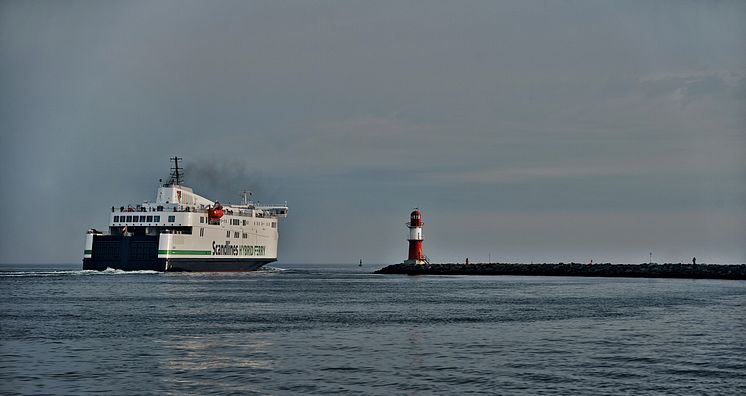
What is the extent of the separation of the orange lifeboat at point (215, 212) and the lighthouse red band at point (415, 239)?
97.6 feet

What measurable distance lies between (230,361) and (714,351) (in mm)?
19005

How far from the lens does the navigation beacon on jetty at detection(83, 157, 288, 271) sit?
115 metres

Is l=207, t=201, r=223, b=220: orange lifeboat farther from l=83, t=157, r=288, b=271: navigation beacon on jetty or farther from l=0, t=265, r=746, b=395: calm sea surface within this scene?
l=0, t=265, r=746, b=395: calm sea surface

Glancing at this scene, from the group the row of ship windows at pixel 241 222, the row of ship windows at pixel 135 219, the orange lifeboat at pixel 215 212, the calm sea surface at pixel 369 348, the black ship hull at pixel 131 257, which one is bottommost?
the calm sea surface at pixel 369 348

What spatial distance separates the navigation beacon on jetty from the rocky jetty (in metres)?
31.2

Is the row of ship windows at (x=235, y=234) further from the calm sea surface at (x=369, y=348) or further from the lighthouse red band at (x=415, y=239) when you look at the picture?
the calm sea surface at (x=369, y=348)

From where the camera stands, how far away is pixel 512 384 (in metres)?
24.4

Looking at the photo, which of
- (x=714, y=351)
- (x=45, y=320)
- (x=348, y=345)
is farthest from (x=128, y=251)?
(x=714, y=351)

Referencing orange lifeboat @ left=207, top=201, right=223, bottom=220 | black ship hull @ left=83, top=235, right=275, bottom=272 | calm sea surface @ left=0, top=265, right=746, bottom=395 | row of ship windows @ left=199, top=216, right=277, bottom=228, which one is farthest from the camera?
orange lifeboat @ left=207, top=201, right=223, bottom=220

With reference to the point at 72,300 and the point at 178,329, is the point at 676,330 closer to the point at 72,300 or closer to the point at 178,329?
the point at 178,329

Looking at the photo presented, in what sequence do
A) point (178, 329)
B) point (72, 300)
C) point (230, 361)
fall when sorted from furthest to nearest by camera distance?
point (72, 300) < point (178, 329) < point (230, 361)

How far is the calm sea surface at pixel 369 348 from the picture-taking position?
24.3 m

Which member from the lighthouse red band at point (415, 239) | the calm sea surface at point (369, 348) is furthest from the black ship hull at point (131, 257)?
the calm sea surface at point (369, 348)

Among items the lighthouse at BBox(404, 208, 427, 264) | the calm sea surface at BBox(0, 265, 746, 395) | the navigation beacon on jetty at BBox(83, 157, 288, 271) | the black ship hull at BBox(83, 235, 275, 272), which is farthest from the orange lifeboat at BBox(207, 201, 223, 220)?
the calm sea surface at BBox(0, 265, 746, 395)
